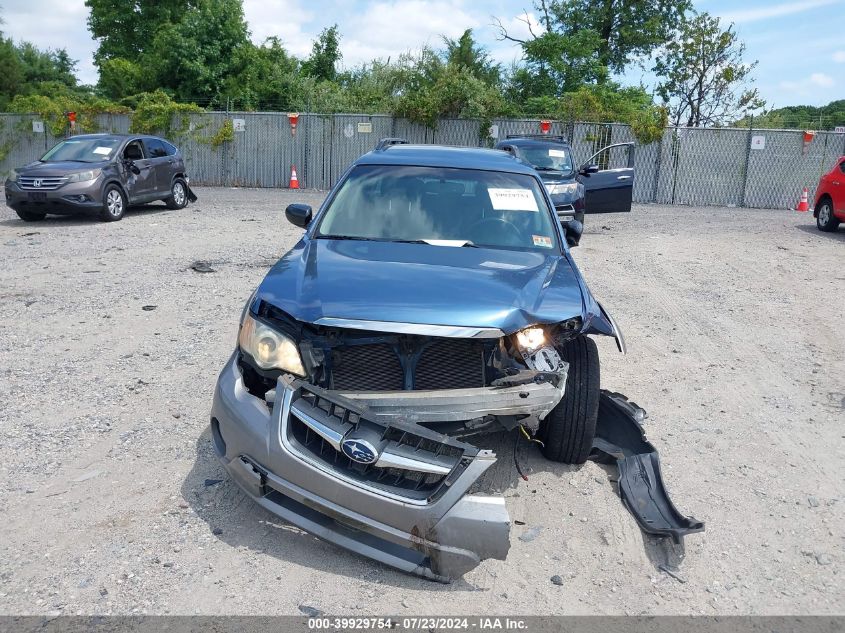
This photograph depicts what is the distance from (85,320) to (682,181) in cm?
1972

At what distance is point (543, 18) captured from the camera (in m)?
37.0

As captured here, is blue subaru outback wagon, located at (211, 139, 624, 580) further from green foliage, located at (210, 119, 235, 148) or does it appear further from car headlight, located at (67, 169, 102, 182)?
green foliage, located at (210, 119, 235, 148)

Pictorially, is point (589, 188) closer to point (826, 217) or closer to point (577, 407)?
point (826, 217)

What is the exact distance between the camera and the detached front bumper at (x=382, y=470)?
3.08 m

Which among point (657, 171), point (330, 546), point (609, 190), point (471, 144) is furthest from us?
point (471, 144)

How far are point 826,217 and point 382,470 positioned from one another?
15.1 meters

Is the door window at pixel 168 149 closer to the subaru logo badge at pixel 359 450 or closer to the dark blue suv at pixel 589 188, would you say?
the dark blue suv at pixel 589 188

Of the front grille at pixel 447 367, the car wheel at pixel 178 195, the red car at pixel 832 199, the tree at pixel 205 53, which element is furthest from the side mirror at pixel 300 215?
the tree at pixel 205 53

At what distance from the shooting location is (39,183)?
43.7ft

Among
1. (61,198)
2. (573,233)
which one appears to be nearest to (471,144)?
(61,198)

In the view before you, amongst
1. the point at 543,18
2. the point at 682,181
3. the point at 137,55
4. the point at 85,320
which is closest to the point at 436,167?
the point at 85,320

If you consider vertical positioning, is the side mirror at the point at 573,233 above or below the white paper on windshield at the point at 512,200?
below

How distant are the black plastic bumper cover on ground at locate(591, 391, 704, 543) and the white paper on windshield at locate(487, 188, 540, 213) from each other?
4.41ft

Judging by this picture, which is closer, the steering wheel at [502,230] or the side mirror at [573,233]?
the steering wheel at [502,230]
